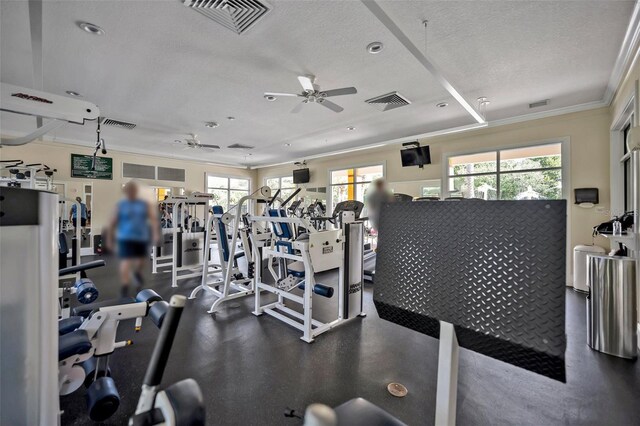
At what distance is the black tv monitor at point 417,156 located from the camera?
636 cm

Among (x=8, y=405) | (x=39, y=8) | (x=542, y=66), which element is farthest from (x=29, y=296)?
(x=542, y=66)

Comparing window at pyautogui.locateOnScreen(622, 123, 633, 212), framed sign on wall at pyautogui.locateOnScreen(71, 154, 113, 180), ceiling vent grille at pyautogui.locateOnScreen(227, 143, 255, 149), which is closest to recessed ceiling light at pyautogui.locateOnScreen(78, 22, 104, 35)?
framed sign on wall at pyautogui.locateOnScreen(71, 154, 113, 180)

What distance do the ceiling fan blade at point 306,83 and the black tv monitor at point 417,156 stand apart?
11.2 feet

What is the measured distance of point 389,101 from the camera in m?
4.65

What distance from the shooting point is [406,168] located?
6.63 meters

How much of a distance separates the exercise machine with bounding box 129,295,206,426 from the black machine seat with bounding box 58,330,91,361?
89cm

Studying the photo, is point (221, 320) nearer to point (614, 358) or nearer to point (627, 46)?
point (614, 358)

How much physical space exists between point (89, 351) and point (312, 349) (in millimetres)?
1844

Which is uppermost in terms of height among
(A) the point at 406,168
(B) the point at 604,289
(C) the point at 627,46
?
(C) the point at 627,46

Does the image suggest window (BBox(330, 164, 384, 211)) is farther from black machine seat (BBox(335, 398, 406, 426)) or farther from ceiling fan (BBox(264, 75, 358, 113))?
ceiling fan (BBox(264, 75, 358, 113))

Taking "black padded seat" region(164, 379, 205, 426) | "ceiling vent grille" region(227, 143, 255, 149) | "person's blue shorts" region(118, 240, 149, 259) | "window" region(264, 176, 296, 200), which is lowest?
"black padded seat" region(164, 379, 205, 426)

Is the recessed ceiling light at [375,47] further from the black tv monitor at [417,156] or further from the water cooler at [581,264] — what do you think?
the water cooler at [581,264]

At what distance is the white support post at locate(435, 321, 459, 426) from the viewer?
0.80 m

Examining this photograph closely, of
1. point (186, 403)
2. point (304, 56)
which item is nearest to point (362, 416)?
point (186, 403)
